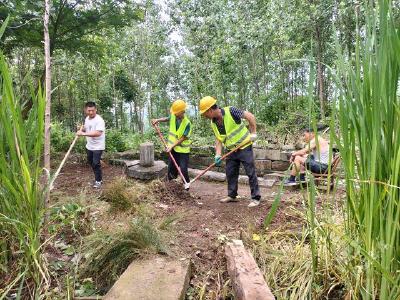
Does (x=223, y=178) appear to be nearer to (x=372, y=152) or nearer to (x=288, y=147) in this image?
(x=288, y=147)

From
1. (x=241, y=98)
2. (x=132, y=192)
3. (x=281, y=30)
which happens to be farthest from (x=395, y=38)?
(x=241, y=98)

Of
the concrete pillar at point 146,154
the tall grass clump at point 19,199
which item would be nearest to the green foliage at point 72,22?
the concrete pillar at point 146,154

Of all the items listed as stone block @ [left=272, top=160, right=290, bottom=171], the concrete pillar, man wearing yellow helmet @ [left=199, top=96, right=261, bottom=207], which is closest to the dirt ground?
man wearing yellow helmet @ [left=199, top=96, right=261, bottom=207]

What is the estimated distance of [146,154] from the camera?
6.63 meters

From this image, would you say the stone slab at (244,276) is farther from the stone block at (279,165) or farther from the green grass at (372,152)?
the stone block at (279,165)

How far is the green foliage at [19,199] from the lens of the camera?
184cm

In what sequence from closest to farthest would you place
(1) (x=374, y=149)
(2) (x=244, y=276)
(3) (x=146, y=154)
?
(1) (x=374, y=149)
(2) (x=244, y=276)
(3) (x=146, y=154)

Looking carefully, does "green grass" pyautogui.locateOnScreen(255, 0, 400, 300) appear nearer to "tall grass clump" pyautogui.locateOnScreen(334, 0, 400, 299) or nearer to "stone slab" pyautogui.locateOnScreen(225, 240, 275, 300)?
"tall grass clump" pyautogui.locateOnScreen(334, 0, 400, 299)

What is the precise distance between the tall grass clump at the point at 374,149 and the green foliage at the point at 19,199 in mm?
1616

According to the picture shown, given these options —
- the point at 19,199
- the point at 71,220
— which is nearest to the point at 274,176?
the point at 71,220

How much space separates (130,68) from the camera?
54.2 feet

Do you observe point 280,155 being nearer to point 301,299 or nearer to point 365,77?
point 301,299

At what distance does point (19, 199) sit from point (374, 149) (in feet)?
5.87

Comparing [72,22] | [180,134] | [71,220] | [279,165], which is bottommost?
[279,165]
